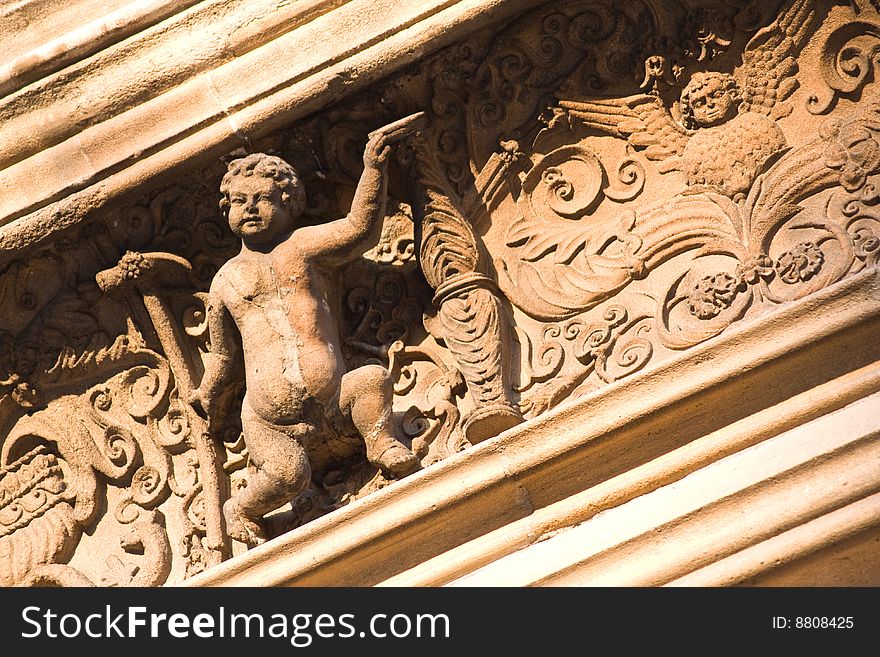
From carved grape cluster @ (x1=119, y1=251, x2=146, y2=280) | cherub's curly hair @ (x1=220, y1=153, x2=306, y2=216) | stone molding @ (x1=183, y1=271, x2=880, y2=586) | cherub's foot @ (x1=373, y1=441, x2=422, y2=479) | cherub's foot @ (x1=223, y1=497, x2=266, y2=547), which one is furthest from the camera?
carved grape cluster @ (x1=119, y1=251, x2=146, y2=280)

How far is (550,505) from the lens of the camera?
340 cm

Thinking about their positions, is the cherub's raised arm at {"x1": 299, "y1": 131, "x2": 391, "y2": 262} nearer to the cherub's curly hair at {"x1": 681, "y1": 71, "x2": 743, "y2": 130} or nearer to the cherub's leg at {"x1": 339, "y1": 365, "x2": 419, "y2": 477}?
the cherub's leg at {"x1": 339, "y1": 365, "x2": 419, "y2": 477}

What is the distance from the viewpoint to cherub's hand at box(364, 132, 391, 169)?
12.1ft

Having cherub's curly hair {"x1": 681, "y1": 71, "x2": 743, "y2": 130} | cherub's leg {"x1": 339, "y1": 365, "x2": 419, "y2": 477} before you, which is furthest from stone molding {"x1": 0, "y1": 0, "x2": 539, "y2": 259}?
cherub's leg {"x1": 339, "y1": 365, "x2": 419, "y2": 477}

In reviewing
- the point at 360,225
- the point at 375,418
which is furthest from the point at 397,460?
the point at 360,225

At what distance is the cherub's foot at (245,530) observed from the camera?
3607mm

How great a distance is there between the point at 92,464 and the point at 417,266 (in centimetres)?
88

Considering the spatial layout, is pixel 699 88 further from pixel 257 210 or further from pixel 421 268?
pixel 257 210

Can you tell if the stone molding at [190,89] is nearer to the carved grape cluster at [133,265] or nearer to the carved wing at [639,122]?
the carved grape cluster at [133,265]

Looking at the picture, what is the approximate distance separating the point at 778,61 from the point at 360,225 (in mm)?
972

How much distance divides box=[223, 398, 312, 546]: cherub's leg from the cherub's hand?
59 cm

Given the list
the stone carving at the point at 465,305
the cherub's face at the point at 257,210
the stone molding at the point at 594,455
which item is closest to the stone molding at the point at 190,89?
the cherub's face at the point at 257,210

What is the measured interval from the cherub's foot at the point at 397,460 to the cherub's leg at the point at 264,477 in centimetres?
17

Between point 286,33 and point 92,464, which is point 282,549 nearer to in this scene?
point 92,464
